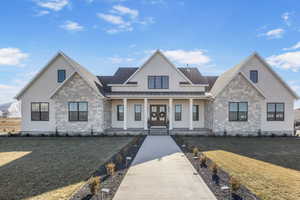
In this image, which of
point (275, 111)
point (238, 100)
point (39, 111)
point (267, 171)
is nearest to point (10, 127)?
point (39, 111)

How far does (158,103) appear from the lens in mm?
19734

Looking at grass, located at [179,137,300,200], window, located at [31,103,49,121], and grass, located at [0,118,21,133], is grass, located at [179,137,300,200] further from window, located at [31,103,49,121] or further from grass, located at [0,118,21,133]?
grass, located at [0,118,21,133]

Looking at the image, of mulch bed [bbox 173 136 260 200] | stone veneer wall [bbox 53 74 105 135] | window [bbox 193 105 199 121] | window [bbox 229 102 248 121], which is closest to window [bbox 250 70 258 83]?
window [bbox 229 102 248 121]

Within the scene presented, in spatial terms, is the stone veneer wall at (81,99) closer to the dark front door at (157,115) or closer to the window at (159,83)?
the dark front door at (157,115)

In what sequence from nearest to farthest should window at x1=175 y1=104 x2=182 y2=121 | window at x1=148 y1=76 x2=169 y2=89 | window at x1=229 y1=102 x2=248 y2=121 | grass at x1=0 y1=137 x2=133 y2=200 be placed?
grass at x1=0 y1=137 x2=133 y2=200
window at x1=229 y1=102 x2=248 y2=121
window at x1=148 y1=76 x2=169 y2=89
window at x1=175 y1=104 x2=182 y2=121

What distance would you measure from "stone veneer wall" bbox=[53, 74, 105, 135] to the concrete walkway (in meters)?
9.69

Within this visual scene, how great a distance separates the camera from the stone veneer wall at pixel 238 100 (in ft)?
55.9

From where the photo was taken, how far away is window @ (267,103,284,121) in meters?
17.9

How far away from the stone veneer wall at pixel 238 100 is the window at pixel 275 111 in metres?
1.80

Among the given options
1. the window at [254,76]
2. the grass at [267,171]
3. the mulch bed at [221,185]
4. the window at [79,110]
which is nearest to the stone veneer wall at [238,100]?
→ the window at [254,76]

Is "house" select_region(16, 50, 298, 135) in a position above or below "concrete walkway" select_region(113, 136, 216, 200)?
above

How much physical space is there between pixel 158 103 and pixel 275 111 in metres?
11.8

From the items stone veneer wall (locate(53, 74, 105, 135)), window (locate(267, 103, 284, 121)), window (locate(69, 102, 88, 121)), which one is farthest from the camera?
window (locate(267, 103, 284, 121))

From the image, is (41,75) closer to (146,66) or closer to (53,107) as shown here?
(53,107)
